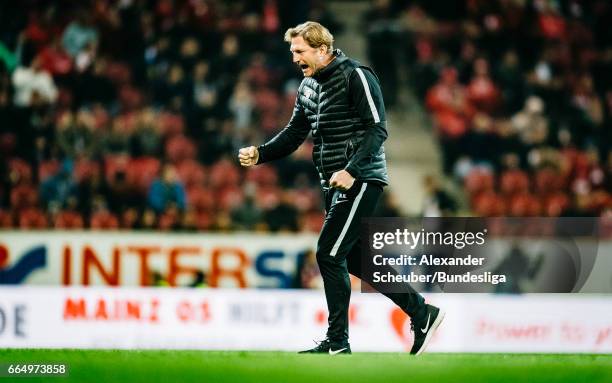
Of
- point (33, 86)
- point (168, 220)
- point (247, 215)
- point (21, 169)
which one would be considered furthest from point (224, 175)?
point (33, 86)

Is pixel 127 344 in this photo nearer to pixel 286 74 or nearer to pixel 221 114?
→ pixel 221 114

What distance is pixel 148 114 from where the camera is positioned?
1552cm

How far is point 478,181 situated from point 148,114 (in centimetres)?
438

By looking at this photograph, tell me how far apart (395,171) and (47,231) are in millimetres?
5302

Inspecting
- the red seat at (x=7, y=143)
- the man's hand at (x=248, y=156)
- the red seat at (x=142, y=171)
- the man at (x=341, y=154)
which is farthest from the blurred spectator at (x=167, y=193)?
the man at (x=341, y=154)

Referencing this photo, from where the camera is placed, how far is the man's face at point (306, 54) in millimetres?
7133

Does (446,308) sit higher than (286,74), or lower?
lower

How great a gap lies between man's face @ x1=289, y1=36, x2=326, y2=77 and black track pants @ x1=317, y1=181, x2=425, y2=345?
0.77 metres

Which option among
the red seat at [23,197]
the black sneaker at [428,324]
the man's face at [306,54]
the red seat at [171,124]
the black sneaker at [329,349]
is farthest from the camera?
the red seat at [171,124]

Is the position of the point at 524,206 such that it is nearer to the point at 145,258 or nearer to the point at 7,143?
the point at 145,258

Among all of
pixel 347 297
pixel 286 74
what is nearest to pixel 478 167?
pixel 286 74

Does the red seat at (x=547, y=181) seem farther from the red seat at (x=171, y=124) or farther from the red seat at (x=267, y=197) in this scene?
the red seat at (x=171, y=124)

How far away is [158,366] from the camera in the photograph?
7211 mm

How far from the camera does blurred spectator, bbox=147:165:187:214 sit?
1418 centimetres
